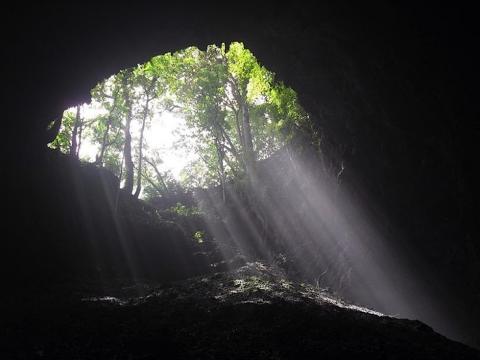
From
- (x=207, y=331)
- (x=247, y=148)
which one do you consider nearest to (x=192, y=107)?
(x=247, y=148)

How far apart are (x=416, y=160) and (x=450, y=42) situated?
162 inches

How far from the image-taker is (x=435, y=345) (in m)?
6.77

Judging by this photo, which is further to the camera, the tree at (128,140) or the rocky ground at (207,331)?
the tree at (128,140)

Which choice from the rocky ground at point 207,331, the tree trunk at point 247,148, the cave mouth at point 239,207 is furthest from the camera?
the tree trunk at point 247,148

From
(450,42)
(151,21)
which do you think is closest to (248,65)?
(151,21)

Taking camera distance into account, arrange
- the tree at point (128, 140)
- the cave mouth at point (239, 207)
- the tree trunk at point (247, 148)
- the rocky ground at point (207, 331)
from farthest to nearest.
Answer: the tree trunk at point (247, 148) → the tree at point (128, 140) → the cave mouth at point (239, 207) → the rocky ground at point (207, 331)

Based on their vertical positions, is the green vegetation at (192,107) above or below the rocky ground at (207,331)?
above

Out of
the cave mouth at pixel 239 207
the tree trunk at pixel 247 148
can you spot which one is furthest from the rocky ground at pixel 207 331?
the tree trunk at pixel 247 148

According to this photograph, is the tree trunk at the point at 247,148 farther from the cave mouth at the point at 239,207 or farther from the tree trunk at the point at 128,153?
the tree trunk at the point at 128,153

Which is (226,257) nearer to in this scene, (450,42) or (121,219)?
(121,219)

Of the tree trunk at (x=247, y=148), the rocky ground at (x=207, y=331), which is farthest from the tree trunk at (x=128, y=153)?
the rocky ground at (x=207, y=331)

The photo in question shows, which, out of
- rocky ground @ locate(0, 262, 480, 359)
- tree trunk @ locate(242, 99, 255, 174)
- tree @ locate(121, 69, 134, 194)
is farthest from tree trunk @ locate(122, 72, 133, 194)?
rocky ground @ locate(0, 262, 480, 359)

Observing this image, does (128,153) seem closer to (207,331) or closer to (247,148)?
(247,148)

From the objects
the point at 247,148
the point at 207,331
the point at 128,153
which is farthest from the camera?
the point at 247,148
